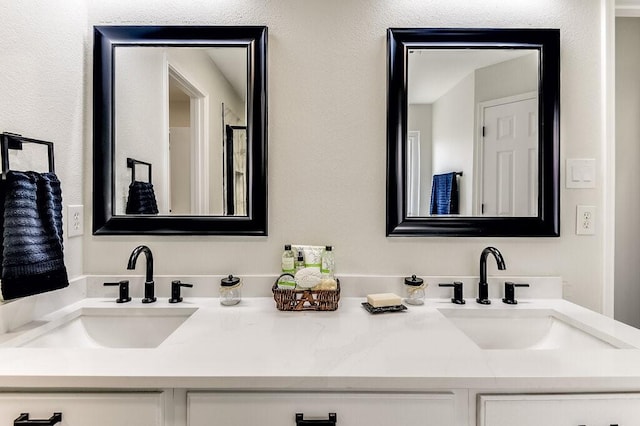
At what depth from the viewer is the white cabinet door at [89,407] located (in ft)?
2.81

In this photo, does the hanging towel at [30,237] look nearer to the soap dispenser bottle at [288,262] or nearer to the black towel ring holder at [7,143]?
the black towel ring holder at [7,143]

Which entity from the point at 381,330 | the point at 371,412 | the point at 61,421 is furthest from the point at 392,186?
the point at 61,421

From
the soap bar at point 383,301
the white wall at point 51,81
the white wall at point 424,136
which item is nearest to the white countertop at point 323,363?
the soap bar at point 383,301

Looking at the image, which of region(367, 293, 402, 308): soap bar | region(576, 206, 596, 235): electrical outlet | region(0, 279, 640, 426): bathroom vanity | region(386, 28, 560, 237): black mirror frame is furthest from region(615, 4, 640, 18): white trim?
region(367, 293, 402, 308): soap bar

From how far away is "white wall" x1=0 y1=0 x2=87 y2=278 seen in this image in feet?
3.69

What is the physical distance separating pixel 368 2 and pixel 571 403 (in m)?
1.53

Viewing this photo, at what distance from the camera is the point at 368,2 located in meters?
1.51

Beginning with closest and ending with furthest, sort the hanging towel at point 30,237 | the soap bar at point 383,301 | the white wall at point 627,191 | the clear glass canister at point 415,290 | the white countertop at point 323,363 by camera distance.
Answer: the white countertop at point 323,363, the hanging towel at point 30,237, the soap bar at point 383,301, the clear glass canister at point 415,290, the white wall at point 627,191

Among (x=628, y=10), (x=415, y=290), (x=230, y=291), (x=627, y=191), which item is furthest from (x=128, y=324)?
(x=627, y=191)

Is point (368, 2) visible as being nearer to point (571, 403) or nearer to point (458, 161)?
point (458, 161)

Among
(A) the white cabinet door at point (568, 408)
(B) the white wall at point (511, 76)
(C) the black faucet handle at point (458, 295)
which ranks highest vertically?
(B) the white wall at point (511, 76)

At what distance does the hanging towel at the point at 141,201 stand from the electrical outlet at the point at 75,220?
17 centimetres

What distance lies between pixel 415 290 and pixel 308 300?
17.0 inches

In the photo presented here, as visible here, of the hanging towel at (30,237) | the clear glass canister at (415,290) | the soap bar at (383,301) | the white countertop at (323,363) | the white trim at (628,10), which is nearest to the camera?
the white countertop at (323,363)
